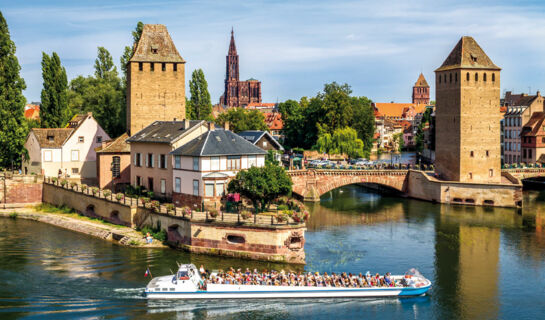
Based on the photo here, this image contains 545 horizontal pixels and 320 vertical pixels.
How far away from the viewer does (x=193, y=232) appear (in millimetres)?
45062

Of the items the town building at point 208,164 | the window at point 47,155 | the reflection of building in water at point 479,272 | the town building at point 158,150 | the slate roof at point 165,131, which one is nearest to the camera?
the reflection of building in water at point 479,272

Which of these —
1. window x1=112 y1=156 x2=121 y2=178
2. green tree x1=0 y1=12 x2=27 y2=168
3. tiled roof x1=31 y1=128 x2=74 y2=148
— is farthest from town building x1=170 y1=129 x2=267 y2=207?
green tree x1=0 y1=12 x2=27 y2=168

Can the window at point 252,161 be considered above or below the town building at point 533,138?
below

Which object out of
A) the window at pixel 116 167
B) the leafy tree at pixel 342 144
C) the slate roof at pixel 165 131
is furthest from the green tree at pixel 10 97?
the leafy tree at pixel 342 144

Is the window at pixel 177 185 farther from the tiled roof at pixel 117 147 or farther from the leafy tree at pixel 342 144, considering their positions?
the leafy tree at pixel 342 144

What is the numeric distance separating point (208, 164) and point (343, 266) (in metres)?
14.1

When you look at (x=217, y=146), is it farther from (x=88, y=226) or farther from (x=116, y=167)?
(x=116, y=167)

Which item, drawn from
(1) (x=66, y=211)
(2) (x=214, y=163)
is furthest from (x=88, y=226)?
(2) (x=214, y=163)

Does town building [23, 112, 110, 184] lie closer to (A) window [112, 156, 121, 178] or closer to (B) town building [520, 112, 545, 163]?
(A) window [112, 156, 121, 178]

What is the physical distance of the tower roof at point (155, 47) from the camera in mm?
65250

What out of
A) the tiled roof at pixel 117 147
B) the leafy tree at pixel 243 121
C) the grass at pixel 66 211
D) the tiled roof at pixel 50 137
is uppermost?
the leafy tree at pixel 243 121

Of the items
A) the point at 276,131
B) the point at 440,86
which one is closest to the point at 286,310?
the point at 440,86

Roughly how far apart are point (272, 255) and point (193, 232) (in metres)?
6.48

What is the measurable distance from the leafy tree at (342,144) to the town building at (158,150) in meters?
39.7
